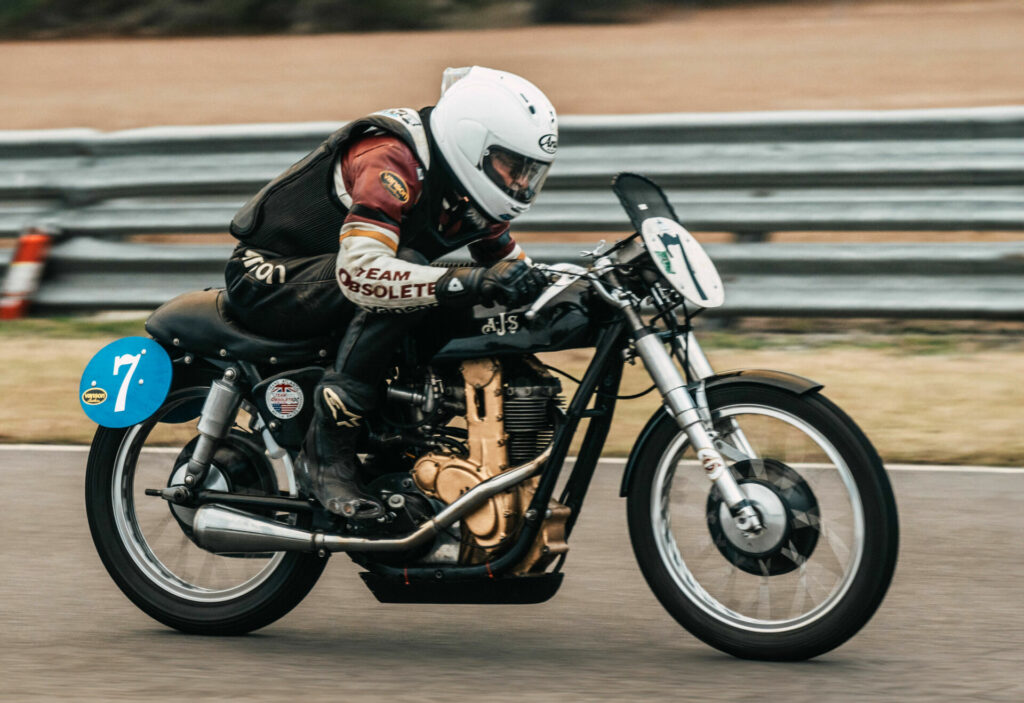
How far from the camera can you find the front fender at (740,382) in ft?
13.0

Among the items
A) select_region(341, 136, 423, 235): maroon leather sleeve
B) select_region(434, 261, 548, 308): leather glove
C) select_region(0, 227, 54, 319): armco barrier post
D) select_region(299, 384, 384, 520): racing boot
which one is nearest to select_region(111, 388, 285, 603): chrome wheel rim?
select_region(299, 384, 384, 520): racing boot

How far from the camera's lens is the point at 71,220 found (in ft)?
30.9

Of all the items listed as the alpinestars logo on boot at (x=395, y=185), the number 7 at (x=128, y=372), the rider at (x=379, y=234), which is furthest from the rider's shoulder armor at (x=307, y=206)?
the number 7 at (x=128, y=372)

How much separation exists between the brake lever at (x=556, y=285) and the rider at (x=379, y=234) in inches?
1.2

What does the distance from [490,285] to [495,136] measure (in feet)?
1.42

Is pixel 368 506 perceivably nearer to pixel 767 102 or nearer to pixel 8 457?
pixel 8 457

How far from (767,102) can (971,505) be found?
1133 centimetres

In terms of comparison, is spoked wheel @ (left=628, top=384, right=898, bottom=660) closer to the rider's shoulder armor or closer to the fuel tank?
the fuel tank

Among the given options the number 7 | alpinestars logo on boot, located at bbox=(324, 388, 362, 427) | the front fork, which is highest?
the front fork

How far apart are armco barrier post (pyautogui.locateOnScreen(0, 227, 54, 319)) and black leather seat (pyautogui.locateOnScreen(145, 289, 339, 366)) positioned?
16.4ft

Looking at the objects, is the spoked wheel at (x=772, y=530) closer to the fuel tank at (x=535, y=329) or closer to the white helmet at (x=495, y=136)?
the fuel tank at (x=535, y=329)

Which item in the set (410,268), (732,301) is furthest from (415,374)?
(732,301)

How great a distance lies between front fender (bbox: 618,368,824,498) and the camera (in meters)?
3.97

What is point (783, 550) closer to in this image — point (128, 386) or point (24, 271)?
point (128, 386)
